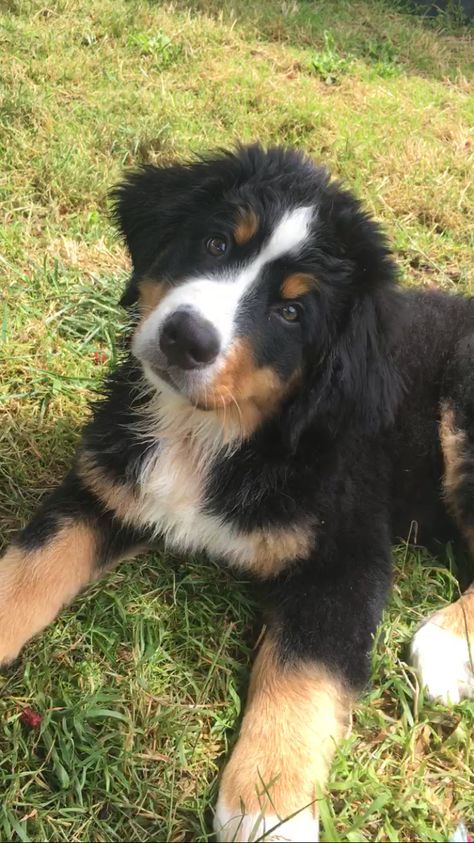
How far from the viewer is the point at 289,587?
2289 millimetres

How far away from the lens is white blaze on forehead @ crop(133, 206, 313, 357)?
6.39 feet

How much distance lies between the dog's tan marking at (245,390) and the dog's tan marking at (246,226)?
0.32 metres

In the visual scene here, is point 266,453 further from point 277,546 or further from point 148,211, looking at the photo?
point 148,211

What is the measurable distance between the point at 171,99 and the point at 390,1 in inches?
174

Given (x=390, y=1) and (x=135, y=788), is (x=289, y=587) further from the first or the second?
(x=390, y=1)

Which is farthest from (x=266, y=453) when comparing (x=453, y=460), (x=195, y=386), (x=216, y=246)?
(x=453, y=460)

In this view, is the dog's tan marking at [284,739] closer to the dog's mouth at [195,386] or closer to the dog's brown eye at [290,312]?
the dog's mouth at [195,386]

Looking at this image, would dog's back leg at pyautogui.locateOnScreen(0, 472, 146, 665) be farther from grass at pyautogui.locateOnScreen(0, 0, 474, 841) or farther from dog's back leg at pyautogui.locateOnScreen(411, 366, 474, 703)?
dog's back leg at pyautogui.locateOnScreen(411, 366, 474, 703)

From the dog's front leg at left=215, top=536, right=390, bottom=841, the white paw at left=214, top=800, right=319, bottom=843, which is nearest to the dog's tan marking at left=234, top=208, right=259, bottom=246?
the dog's front leg at left=215, top=536, right=390, bottom=841

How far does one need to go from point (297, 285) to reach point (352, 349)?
24cm

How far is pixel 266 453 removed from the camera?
231cm

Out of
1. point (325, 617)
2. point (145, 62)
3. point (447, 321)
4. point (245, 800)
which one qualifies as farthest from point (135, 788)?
point (145, 62)

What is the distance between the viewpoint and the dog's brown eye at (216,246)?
2.15 metres

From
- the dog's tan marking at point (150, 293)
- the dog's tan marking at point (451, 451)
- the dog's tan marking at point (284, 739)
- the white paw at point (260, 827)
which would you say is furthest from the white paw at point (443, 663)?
the dog's tan marking at point (150, 293)
